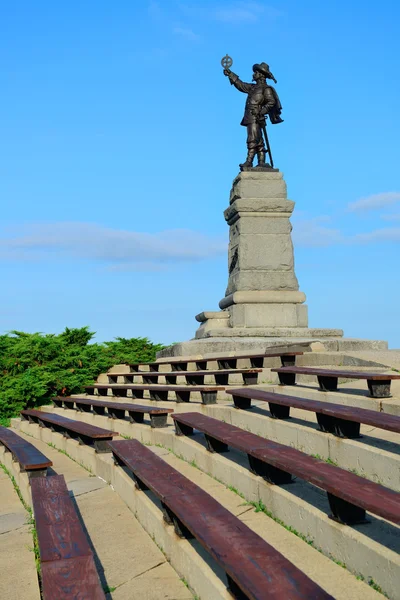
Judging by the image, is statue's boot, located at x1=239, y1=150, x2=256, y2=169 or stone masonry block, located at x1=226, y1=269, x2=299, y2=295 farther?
statue's boot, located at x1=239, y1=150, x2=256, y2=169

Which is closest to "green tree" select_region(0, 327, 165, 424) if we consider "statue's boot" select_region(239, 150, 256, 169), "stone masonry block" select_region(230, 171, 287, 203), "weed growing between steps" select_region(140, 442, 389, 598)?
"stone masonry block" select_region(230, 171, 287, 203)

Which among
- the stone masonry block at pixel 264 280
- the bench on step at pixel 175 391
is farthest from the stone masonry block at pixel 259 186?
the bench on step at pixel 175 391

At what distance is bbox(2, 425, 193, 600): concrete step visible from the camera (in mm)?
3896

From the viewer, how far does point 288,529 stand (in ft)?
14.4

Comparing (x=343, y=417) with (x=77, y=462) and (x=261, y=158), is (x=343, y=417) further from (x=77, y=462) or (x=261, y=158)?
(x=261, y=158)

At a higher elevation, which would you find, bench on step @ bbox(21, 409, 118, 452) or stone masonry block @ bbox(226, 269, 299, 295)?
stone masonry block @ bbox(226, 269, 299, 295)

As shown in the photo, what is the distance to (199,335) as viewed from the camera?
691 inches

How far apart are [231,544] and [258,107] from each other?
1757cm

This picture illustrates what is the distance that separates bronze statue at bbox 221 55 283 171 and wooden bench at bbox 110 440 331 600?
15.4 m

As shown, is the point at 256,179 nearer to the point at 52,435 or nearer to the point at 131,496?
the point at 52,435

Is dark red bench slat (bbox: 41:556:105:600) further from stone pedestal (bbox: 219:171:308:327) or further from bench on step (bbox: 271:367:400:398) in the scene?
stone pedestal (bbox: 219:171:308:327)

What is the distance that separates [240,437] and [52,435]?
616 cm

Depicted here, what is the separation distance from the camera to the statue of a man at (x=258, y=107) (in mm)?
19250

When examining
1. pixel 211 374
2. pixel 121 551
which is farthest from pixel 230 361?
pixel 121 551
